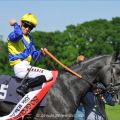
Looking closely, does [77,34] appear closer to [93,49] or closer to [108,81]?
[93,49]

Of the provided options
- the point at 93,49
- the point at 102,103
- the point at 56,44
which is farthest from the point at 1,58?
the point at 102,103

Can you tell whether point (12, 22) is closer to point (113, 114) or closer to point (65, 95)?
point (65, 95)

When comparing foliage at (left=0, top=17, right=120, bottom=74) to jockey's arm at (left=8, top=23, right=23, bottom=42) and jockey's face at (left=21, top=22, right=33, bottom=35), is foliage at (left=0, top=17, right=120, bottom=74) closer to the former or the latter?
jockey's face at (left=21, top=22, right=33, bottom=35)

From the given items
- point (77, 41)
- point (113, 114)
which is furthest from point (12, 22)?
point (77, 41)

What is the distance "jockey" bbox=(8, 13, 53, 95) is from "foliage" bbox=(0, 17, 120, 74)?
234 ft

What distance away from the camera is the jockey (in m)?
8.56

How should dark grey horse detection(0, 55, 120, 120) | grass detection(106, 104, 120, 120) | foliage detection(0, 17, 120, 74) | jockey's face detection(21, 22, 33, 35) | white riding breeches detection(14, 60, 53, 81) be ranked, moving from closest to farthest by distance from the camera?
dark grey horse detection(0, 55, 120, 120) < white riding breeches detection(14, 60, 53, 81) < jockey's face detection(21, 22, 33, 35) < grass detection(106, 104, 120, 120) < foliage detection(0, 17, 120, 74)

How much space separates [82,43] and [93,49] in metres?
2.33

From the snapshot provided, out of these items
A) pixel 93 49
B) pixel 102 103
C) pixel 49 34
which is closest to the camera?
pixel 102 103

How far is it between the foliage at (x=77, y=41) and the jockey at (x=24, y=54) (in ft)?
234

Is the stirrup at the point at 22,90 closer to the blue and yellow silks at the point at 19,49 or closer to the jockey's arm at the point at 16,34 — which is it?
the blue and yellow silks at the point at 19,49

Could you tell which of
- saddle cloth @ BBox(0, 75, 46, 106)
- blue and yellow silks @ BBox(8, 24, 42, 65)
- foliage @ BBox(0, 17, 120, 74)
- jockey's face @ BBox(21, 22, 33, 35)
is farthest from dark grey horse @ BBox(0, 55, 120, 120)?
foliage @ BBox(0, 17, 120, 74)

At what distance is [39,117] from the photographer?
8.52 metres

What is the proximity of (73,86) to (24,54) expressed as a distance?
1093 millimetres
